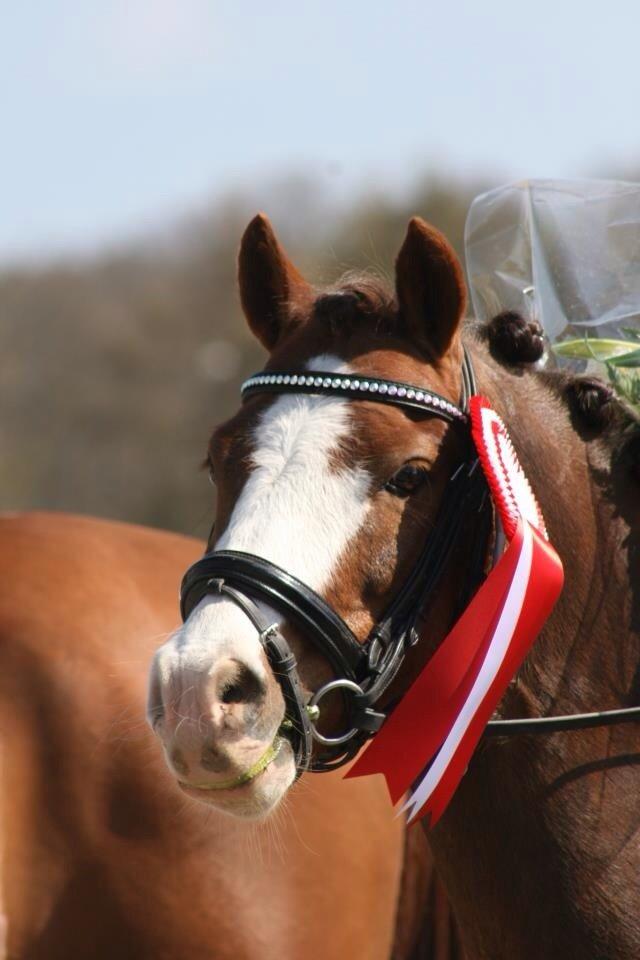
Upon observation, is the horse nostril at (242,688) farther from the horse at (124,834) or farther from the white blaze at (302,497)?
the horse at (124,834)

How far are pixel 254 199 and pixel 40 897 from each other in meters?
26.1

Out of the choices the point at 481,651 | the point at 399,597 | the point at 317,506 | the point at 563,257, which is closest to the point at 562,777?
the point at 481,651

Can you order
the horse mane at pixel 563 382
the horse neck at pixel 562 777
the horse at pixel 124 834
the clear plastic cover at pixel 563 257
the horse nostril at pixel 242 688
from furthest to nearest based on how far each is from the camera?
the horse at pixel 124 834 → the clear plastic cover at pixel 563 257 → the horse mane at pixel 563 382 → the horse neck at pixel 562 777 → the horse nostril at pixel 242 688

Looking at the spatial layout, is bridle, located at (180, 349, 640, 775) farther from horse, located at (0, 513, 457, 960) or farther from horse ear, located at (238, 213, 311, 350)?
horse, located at (0, 513, 457, 960)

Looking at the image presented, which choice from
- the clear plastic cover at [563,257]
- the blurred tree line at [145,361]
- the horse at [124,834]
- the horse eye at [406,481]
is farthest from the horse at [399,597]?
the blurred tree line at [145,361]

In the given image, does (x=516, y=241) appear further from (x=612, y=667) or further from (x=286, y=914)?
(x=286, y=914)

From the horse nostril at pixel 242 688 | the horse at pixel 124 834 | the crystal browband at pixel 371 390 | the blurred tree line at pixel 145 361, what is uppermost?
the crystal browband at pixel 371 390

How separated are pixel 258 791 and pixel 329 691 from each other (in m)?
0.22

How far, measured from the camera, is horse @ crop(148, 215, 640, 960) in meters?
2.10

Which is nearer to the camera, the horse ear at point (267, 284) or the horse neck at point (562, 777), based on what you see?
the horse neck at point (562, 777)

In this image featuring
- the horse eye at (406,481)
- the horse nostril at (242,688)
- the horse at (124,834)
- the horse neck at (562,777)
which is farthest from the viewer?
the horse at (124,834)

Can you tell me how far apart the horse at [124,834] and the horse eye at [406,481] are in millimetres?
1420

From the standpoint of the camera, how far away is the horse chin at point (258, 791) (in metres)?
2.12

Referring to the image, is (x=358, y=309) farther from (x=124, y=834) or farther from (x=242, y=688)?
(x=124, y=834)
